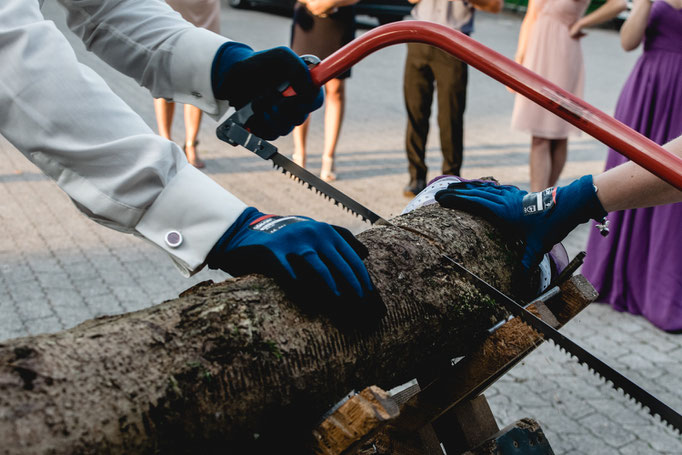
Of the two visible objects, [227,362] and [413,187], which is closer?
[227,362]

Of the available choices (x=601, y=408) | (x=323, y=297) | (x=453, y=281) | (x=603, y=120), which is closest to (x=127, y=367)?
(x=323, y=297)

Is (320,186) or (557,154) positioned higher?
(320,186)

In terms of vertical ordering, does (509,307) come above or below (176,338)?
below

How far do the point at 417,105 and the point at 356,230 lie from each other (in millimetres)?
1358

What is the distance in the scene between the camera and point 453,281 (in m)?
2.06

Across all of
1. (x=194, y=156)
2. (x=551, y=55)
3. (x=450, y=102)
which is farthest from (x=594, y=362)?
(x=194, y=156)

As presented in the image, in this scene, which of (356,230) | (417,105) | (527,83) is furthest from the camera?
(417,105)

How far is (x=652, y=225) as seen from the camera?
14.1 ft

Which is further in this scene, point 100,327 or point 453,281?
point 453,281

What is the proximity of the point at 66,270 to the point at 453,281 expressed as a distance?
9.99ft

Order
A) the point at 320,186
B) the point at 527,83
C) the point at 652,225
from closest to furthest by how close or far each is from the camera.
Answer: the point at 527,83 → the point at 320,186 → the point at 652,225

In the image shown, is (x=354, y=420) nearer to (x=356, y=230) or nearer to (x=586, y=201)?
(x=586, y=201)

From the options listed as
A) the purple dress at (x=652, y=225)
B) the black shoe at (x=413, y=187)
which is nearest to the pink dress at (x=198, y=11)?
the black shoe at (x=413, y=187)

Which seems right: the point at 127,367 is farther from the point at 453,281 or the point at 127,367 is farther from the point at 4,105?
the point at 453,281
